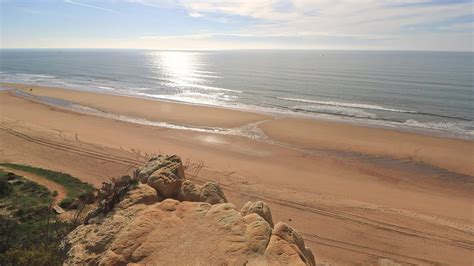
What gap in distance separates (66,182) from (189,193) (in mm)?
10115

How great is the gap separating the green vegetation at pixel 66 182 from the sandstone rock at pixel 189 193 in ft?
23.2

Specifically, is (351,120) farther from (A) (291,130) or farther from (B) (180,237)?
(B) (180,237)

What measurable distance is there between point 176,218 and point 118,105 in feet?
112

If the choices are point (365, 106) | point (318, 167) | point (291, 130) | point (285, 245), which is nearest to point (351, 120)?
point (365, 106)

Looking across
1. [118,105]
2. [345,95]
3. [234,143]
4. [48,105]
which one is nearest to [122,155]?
[234,143]

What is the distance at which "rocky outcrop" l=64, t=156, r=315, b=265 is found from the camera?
257 inches

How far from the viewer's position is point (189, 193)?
945 centimetres

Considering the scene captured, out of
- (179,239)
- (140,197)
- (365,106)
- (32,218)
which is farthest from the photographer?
(365,106)

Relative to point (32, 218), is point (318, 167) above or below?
above

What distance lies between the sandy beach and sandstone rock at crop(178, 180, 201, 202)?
18.3 feet

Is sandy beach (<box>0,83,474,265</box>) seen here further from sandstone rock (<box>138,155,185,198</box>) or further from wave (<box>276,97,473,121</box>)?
wave (<box>276,97,473,121</box>)

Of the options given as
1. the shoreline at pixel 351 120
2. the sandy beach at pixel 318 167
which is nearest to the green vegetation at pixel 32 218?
the sandy beach at pixel 318 167

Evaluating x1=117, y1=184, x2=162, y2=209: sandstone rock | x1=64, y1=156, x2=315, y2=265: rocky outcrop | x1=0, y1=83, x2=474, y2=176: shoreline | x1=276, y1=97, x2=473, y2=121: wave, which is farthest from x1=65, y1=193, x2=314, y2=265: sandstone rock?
x1=276, y1=97, x2=473, y2=121: wave

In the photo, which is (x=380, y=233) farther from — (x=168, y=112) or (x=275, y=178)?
(x=168, y=112)
